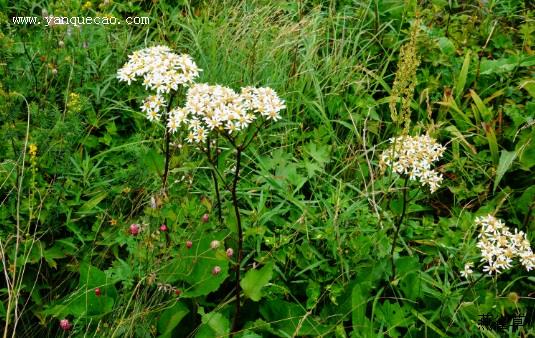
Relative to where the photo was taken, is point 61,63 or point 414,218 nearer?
point 414,218

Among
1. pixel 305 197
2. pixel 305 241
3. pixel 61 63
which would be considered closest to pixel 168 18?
pixel 61 63

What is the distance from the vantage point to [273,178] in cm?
252

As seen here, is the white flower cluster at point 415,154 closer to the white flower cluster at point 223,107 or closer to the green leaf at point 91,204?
the white flower cluster at point 223,107

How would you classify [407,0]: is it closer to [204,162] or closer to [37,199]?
[204,162]

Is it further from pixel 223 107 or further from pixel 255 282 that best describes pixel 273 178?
pixel 223 107

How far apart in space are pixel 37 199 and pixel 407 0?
2294 mm

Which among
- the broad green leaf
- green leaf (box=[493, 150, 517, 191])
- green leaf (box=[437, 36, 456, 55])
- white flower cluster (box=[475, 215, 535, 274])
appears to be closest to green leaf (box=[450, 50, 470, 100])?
the broad green leaf

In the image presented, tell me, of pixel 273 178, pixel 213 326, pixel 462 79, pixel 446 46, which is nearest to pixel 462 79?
pixel 462 79

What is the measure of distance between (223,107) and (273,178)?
72 cm

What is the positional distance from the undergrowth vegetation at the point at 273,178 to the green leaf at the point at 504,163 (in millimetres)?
51

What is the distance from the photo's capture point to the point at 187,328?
2.16m

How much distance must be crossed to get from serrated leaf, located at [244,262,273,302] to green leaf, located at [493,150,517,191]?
121 centimetres

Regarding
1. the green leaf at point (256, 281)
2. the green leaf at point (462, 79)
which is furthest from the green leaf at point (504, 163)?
the green leaf at point (256, 281)

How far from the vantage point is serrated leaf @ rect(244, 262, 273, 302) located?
2.02m
